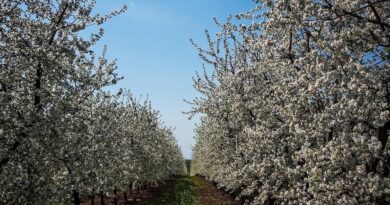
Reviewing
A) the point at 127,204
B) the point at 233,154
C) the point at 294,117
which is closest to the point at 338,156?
the point at 294,117

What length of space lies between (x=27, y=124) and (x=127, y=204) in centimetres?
2434

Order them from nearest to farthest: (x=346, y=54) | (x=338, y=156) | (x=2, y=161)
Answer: (x=338, y=156) < (x=346, y=54) < (x=2, y=161)

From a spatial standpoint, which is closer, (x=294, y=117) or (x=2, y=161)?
(x=294, y=117)

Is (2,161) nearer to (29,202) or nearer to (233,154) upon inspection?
(29,202)

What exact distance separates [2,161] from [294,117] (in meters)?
7.27

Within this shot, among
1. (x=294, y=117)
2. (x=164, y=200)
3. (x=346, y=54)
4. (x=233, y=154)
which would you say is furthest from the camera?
(x=164, y=200)

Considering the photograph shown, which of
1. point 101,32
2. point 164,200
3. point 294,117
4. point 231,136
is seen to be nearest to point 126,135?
point 164,200

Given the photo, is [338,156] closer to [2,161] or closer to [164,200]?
A: [2,161]

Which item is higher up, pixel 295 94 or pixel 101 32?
pixel 101 32

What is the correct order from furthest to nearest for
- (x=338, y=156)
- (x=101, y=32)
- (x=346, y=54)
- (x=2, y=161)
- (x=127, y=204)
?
1. (x=127, y=204)
2. (x=101, y=32)
3. (x=2, y=161)
4. (x=346, y=54)
5. (x=338, y=156)

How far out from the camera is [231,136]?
78.2ft

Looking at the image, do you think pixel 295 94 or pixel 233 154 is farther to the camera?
pixel 233 154

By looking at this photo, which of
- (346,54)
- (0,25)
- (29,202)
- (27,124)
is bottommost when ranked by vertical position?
(29,202)

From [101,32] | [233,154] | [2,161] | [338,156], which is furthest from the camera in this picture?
[233,154]
